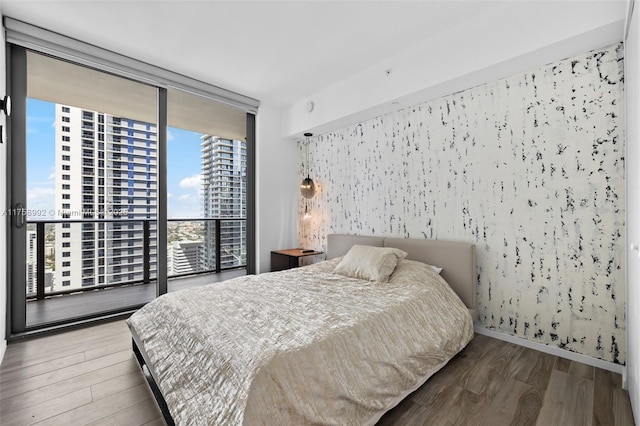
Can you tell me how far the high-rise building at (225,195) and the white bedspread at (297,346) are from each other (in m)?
2.72

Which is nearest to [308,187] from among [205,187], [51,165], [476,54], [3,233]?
[205,187]

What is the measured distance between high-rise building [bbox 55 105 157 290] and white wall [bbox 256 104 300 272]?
4.52ft

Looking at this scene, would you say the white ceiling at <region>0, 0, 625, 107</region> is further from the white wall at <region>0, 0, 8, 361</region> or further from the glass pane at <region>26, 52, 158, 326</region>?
the glass pane at <region>26, 52, 158, 326</region>

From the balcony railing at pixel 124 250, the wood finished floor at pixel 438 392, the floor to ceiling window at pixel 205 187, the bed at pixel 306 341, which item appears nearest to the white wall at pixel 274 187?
the floor to ceiling window at pixel 205 187

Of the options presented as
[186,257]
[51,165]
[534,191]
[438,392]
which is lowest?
[438,392]

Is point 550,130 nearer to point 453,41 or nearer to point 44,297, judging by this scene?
point 453,41

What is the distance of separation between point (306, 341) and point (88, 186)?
12.4ft

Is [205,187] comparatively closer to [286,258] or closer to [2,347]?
[286,258]

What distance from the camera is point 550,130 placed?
2.29m

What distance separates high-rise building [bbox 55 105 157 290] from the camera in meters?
3.50

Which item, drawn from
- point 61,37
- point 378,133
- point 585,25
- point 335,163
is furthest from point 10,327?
point 585,25

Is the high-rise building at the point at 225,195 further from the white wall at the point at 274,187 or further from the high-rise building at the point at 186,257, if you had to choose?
the white wall at the point at 274,187

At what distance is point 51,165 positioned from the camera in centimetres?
321

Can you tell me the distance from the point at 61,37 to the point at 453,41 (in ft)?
11.4
